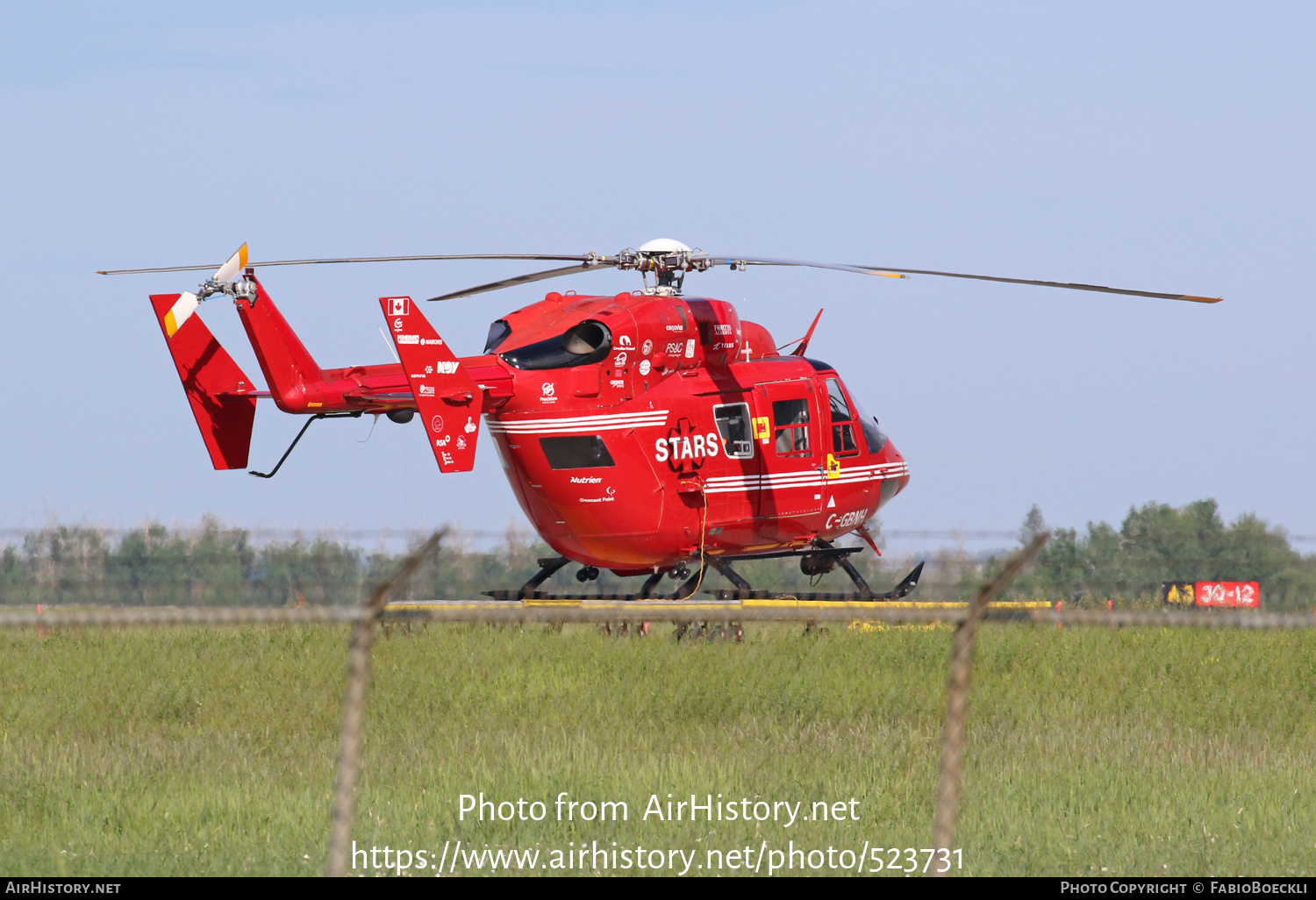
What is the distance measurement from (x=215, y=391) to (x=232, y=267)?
2.46 m

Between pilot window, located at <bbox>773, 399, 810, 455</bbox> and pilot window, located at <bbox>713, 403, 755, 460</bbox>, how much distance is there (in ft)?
1.61

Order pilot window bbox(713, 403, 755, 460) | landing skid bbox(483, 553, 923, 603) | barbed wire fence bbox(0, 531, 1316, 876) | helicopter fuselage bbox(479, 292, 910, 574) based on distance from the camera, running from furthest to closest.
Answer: landing skid bbox(483, 553, 923, 603)
pilot window bbox(713, 403, 755, 460)
helicopter fuselage bbox(479, 292, 910, 574)
barbed wire fence bbox(0, 531, 1316, 876)

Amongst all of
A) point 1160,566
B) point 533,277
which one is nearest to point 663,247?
point 533,277

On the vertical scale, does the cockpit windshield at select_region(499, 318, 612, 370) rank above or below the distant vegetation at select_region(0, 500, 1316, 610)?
above

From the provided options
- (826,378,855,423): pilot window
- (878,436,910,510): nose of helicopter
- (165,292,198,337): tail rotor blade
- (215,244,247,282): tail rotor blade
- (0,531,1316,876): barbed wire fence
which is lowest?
(878,436,910,510): nose of helicopter

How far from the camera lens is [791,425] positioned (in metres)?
18.7

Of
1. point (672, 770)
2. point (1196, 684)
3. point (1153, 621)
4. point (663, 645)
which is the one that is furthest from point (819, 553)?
point (1153, 621)

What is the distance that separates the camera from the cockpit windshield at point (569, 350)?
16.8m

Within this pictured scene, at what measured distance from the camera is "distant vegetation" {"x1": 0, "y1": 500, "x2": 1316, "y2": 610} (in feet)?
62.8

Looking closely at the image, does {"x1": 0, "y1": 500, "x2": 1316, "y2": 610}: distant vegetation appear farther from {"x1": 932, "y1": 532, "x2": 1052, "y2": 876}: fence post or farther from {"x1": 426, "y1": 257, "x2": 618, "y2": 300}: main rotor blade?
{"x1": 932, "y1": 532, "x2": 1052, "y2": 876}: fence post

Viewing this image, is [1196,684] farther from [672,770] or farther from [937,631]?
[672,770]

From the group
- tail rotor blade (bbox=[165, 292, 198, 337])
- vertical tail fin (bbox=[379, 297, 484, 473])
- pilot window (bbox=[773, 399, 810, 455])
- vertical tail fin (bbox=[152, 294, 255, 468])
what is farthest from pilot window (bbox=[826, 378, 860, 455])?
tail rotor blade (bbox=[165, 292, 198, 337])

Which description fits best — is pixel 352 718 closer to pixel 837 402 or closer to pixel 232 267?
pixel 232 267

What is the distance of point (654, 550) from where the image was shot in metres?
18.1
